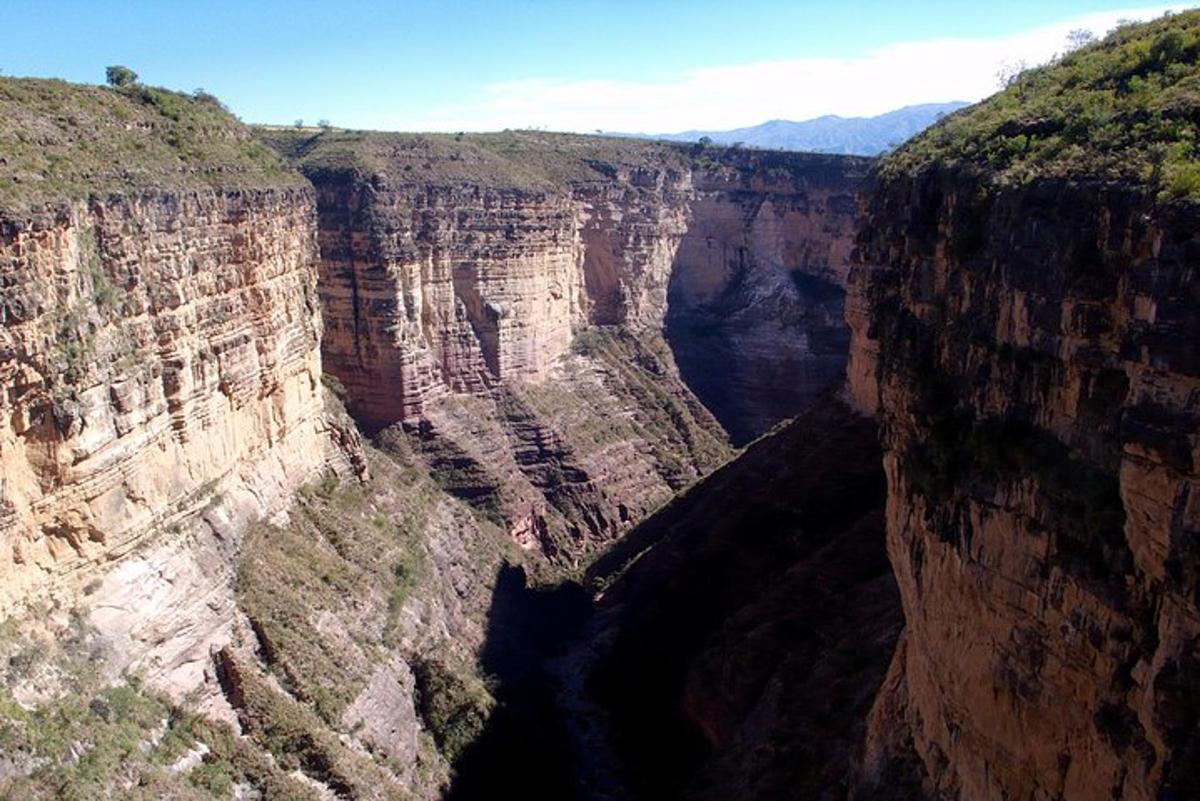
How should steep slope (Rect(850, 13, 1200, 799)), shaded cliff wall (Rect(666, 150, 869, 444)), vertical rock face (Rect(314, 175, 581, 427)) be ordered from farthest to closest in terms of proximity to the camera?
shaded cliff wall (Rect(666, 150, 869, 444))
vertical rock face (Rect(314, 175, 581, 427))
steep slope (Rect(850, 13, 1200, 799))

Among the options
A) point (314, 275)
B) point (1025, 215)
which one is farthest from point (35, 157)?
point (1025, 215)

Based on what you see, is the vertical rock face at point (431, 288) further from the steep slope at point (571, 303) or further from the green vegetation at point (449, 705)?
the green vegetation at point (449, 705)

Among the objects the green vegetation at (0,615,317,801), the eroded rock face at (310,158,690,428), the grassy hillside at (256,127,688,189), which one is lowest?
the green vegetation at (0,615,317,801)

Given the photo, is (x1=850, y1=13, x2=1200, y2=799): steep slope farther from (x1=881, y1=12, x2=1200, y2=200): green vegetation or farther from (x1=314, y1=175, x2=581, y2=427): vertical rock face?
(x1=314, y1=175, x2=581, y2=427): vertical rock face

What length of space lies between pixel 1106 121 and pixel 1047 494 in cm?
575

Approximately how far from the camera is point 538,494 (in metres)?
58.7

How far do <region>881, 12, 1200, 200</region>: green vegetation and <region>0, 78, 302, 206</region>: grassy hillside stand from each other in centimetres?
1983

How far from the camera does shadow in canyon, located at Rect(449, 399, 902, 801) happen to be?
91.5ft

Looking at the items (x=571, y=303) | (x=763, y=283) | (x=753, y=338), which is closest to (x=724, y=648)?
(x=571, y=303)

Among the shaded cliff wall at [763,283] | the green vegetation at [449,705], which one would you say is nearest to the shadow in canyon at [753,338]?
the shaded cliff wall at [763,283]

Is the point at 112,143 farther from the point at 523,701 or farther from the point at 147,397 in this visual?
the point at 523,701

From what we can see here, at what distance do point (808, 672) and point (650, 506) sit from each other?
110 feet

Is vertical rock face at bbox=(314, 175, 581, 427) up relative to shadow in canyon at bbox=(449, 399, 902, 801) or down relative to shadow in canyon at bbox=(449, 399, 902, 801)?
up

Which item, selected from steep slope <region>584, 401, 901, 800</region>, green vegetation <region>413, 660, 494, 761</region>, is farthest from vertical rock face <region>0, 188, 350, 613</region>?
steep slope <region>584, 401, 901, 800</region>
